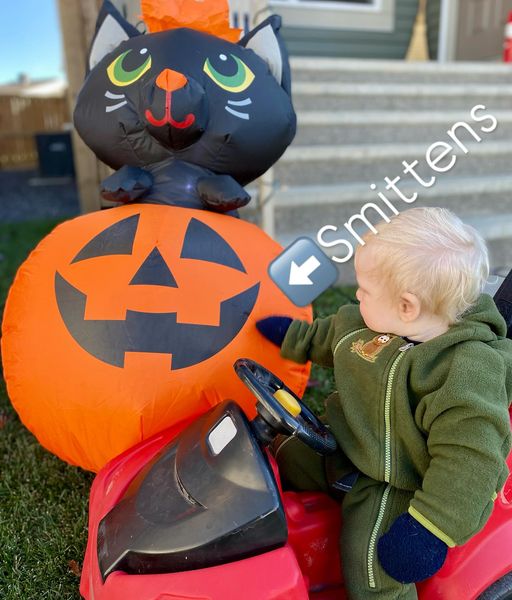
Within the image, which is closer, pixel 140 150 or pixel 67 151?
pixel 140 150

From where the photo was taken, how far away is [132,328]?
4.66 ft

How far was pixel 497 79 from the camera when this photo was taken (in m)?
4.62

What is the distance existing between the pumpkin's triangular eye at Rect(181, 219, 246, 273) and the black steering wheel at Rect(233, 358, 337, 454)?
0.45m

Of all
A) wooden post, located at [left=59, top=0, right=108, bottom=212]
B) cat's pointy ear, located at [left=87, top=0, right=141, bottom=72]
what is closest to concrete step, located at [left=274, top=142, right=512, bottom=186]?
wooden post, located at [left=59, top=0, right=108, bottom=212]

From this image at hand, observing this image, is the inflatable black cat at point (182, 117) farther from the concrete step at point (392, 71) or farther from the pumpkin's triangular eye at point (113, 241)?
the concrete step at point (392, 71)

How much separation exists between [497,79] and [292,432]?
4.43 m

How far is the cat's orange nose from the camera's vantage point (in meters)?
1.68

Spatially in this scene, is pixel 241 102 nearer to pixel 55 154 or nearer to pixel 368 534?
pixel 368 534

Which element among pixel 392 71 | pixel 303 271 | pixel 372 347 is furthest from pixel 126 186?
pixel 392 71

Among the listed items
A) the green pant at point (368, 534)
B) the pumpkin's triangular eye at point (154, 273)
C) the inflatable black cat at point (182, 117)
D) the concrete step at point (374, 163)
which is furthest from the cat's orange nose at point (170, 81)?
the concrete step at point (374, 163)

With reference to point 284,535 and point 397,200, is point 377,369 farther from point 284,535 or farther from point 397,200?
point 397,200

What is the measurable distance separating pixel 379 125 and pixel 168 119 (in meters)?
2.50

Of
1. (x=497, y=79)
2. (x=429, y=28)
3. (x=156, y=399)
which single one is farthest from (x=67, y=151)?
(x=156, y=399)

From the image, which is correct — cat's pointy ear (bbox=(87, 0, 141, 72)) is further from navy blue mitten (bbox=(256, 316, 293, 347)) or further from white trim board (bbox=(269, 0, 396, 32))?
white trim board (bbox=(269, 0, 396, 32))
